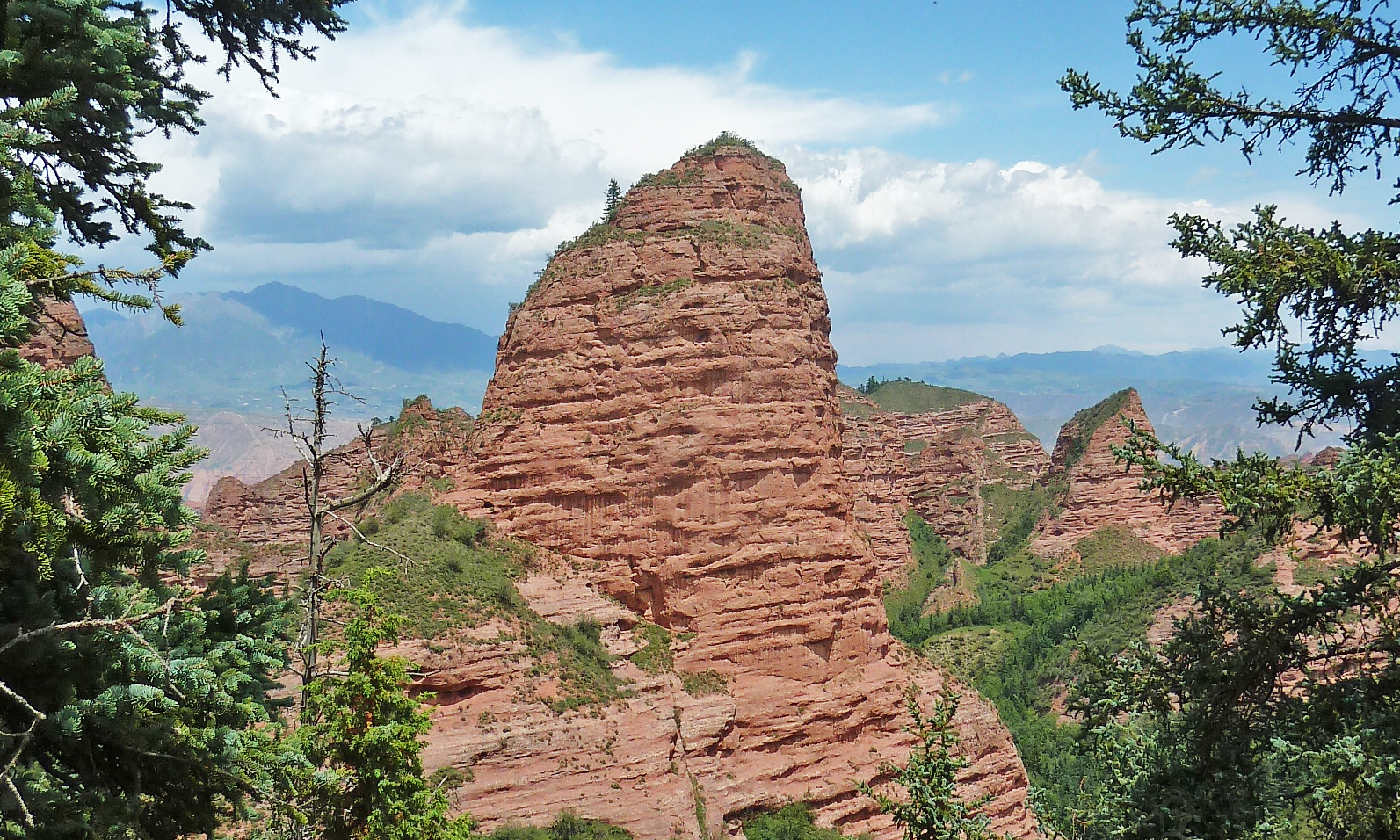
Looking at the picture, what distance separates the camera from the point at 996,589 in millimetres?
105375

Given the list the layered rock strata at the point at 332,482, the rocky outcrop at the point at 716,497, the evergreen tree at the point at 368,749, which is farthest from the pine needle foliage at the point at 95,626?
the layered rock strata at the point at 332,482

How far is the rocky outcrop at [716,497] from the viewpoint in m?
41.3

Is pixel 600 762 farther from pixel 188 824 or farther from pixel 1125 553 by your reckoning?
pixel 1125 553

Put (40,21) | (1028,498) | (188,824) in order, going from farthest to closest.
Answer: (1028,498) < (188,824) < (40,21)

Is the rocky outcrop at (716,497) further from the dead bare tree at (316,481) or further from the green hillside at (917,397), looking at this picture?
the green hillside at (917,397)

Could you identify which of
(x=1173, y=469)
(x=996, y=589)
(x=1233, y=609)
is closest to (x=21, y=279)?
(x=1173, y=469)

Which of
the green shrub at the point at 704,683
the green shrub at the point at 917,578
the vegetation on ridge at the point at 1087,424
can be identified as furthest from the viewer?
the vegetation on ridge at the point at 1087,424

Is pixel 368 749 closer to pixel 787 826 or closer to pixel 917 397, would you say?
pixel 787 826

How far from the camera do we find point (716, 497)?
138ft

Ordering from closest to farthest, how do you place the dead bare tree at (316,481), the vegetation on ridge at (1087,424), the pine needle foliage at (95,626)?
the pine needle foliage at (95,626) → the dead bare tree at (316,481) → the vegetation on ridge at (1087,424)

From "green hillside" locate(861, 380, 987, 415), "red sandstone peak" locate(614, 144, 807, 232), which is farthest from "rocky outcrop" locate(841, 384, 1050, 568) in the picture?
"red sandstone peak" locate(614, 144, 807, 232)

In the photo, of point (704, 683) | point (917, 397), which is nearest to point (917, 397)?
point (917, 397)

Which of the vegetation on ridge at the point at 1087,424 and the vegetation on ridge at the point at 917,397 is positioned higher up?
the vegetation on ridge at the point at 917,397

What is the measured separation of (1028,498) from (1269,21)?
4682 inches
